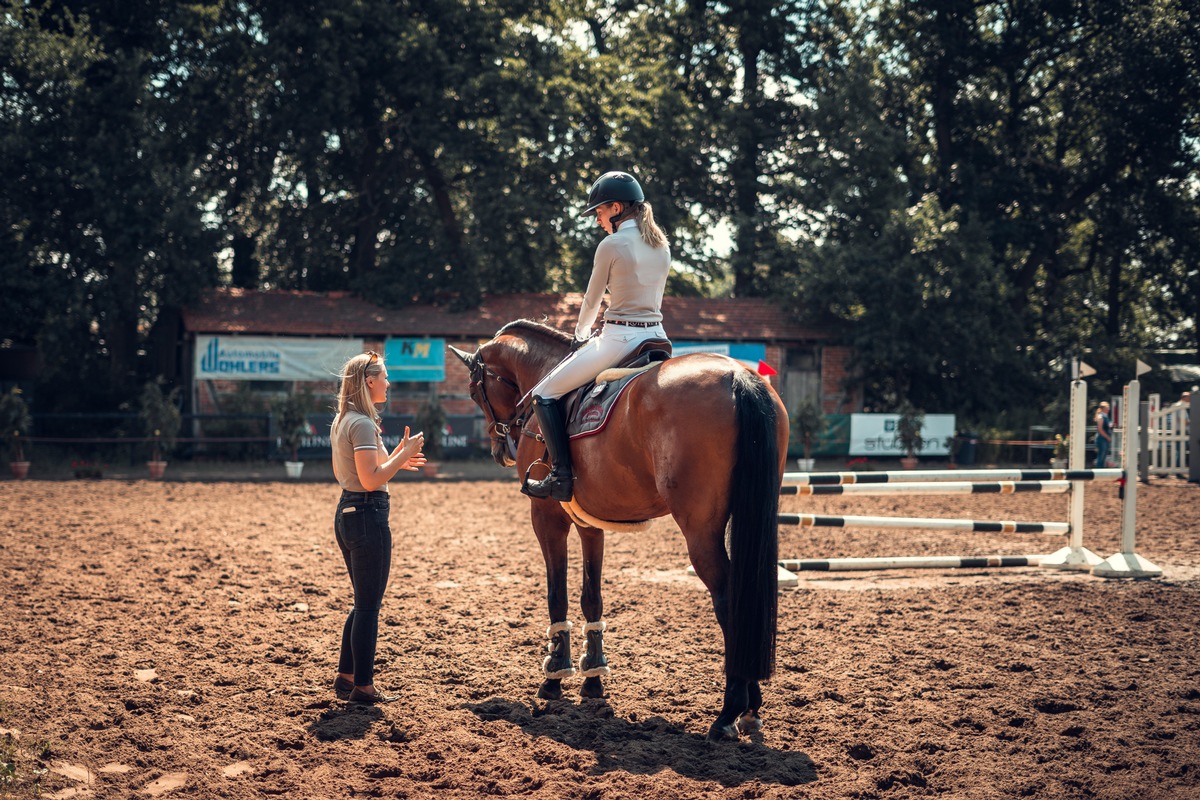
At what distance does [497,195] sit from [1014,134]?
1754cm

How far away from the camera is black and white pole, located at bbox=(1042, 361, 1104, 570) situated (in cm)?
1008

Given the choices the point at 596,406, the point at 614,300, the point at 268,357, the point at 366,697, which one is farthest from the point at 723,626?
the point at 268,357

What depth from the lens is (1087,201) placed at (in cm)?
3384

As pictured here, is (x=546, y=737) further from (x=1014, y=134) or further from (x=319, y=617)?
(x=1014, y=134)

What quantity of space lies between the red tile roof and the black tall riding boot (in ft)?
67.5

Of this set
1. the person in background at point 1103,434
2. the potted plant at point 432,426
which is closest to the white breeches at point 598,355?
the potted plant at point 432,426

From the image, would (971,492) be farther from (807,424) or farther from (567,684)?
(807,424)

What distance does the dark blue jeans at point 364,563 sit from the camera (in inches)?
228

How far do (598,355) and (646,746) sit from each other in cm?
224

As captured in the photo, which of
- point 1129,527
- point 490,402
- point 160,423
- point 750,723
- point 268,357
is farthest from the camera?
point 268,357

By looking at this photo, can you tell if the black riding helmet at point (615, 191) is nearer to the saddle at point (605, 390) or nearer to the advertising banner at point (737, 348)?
the saddle at point (605, 390)

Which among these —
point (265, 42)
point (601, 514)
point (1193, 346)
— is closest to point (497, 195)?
point (265, 42)

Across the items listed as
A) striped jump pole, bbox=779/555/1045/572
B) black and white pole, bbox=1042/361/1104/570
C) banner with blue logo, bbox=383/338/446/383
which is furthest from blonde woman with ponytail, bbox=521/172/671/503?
banner with blue logo, bbox=383/338/446/383

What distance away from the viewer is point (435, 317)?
2934cm
